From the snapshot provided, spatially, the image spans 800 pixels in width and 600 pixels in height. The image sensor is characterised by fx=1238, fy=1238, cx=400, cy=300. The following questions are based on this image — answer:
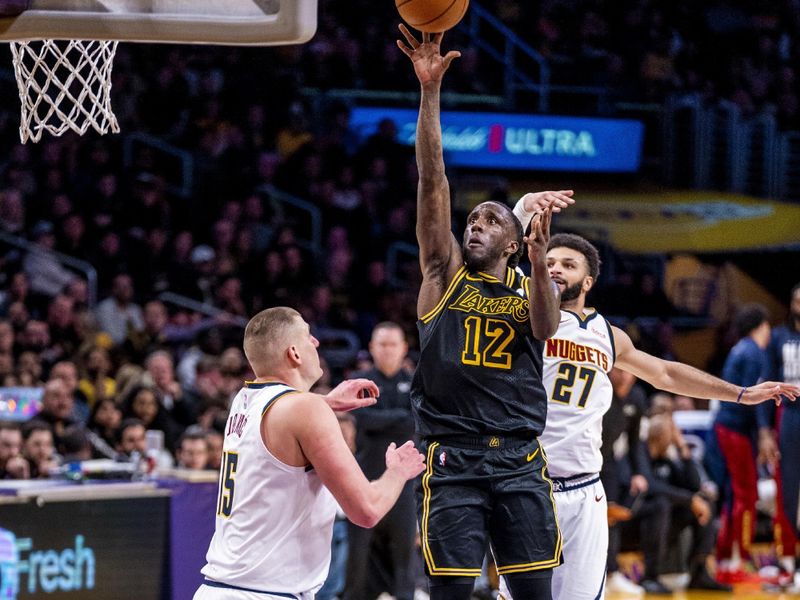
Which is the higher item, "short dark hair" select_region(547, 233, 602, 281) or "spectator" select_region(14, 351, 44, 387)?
"short dark hair" select_region(547, 233, 602, 281)


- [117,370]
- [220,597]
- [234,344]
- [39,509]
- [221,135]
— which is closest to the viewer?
[220,597]

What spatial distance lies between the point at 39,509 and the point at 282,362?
12.5 ft

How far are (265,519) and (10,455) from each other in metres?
4.79

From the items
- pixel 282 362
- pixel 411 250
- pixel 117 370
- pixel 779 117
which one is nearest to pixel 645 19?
pixel 779 117

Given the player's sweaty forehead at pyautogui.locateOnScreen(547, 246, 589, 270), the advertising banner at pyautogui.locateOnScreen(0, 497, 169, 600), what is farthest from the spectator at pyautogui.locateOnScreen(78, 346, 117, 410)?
the player's sweaty forehead at pyautogui.locateOnScreen(547, 246, 589, 270)

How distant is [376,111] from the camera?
17.2m

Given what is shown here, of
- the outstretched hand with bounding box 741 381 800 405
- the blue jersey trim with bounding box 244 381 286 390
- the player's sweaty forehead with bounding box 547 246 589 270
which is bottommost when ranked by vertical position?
the outstretched hand with bounding box 741 381 800 405

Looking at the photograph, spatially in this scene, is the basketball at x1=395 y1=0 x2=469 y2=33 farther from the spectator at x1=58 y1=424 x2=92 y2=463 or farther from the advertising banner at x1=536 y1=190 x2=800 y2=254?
the advertising banner at x1=536 y1=190 x2=800 y2=254

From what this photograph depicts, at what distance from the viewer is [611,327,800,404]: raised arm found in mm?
5832

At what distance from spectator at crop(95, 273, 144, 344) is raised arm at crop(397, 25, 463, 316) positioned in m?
7.70

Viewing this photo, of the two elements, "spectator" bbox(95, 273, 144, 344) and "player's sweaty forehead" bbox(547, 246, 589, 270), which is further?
"spectator" bbox(95, 273, 144, 344)

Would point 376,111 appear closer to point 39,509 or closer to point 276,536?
point 39,509

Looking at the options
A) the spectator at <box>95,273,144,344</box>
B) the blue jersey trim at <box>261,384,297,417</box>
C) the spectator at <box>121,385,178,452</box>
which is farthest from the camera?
the spectator at <box>95,273,144,344</box>

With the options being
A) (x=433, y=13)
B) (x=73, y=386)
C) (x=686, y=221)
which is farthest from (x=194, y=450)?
(x=686, y=221)
